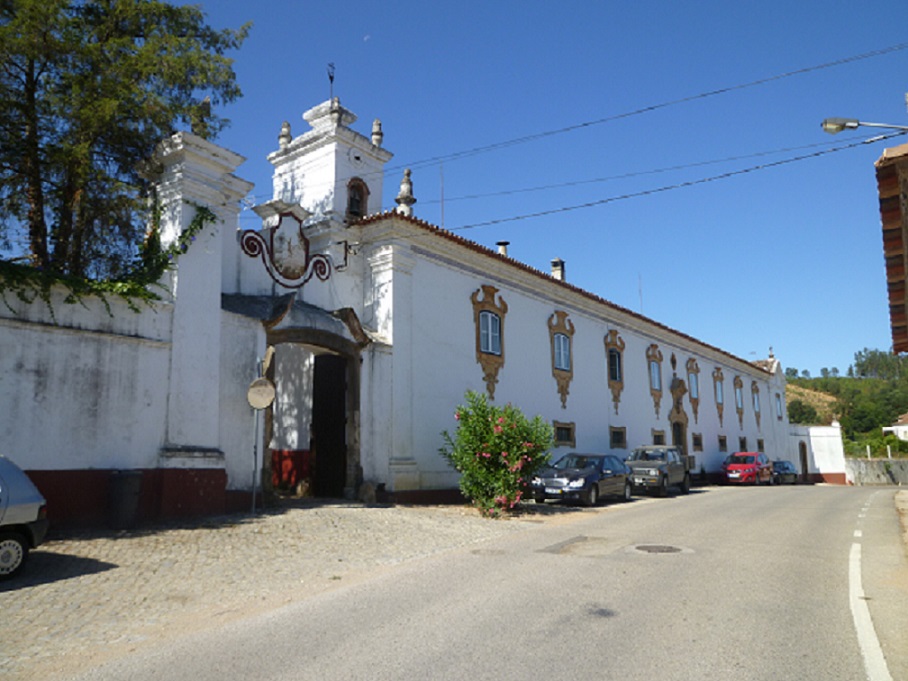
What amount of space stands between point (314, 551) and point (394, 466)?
6792 millimetres

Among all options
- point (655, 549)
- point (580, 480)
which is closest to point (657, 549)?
point (655, 549)

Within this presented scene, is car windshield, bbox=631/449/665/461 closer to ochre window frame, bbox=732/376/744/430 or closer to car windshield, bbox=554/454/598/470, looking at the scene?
car windshield, bbox=554/454/598/470

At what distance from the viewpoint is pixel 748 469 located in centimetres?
3275

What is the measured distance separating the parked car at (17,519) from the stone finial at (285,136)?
14.7m

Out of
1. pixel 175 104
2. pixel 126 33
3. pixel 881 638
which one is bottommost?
pixel 881 638

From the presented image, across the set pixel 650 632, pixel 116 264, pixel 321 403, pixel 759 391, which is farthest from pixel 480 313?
pixel 759 391

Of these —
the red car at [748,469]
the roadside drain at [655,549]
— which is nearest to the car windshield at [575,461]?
the roadside drain at [655,549]

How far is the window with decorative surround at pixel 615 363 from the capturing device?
28.1m

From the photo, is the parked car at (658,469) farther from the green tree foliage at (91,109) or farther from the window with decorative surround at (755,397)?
the window with decorative surround at (755,397)

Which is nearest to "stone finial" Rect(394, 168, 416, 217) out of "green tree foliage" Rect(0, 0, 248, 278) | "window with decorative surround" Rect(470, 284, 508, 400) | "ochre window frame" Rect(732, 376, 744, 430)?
"window with decorative surround" Rect(470, 284, 508, 400)

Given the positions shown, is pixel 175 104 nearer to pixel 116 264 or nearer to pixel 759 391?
pixel 116 264

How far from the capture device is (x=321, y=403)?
699 inches

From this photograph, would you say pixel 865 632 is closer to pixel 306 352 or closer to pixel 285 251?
pixel 285 251

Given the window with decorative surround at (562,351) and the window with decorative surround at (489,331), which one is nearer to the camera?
the window with decorative surround at (489,331)
